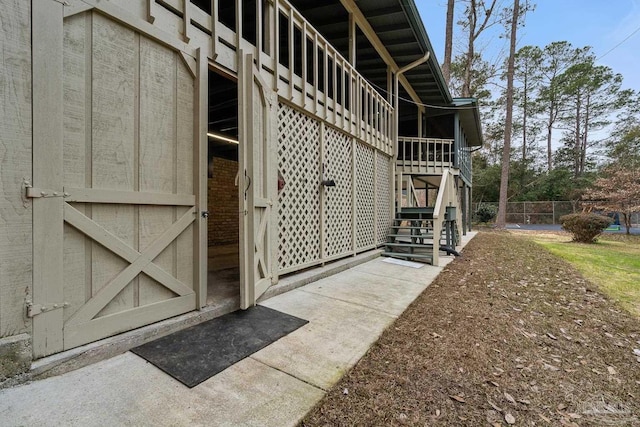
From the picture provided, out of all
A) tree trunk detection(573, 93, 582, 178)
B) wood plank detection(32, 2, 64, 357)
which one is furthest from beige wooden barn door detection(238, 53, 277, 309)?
tree trunk detection(573, 93, 582, 178)

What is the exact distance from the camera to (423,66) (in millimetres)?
7242

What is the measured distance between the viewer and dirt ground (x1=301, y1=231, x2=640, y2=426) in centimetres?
162

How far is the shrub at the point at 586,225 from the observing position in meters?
9.90

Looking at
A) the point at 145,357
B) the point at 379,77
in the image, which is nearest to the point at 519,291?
the point at 145,357

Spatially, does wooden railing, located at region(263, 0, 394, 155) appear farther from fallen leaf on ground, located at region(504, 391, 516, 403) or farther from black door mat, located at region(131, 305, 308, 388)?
fallen leaf on ground, located at region(504, 391, 516, 403)

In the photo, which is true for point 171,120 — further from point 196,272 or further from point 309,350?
point 309,350

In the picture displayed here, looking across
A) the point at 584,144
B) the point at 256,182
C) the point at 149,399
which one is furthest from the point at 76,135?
the point at 584,144

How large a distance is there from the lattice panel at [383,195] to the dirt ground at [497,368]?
2.94 meters

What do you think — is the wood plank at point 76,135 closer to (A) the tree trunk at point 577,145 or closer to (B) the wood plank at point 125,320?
(B) the wood plank at point 125,320

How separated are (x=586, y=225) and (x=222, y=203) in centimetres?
1239

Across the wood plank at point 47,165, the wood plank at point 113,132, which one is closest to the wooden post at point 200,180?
the wood plank at point 113,132

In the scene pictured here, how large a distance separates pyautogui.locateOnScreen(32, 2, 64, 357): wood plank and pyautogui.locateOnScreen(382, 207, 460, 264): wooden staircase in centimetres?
549

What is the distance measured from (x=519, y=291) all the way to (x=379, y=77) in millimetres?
6441

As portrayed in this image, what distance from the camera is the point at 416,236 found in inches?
244
